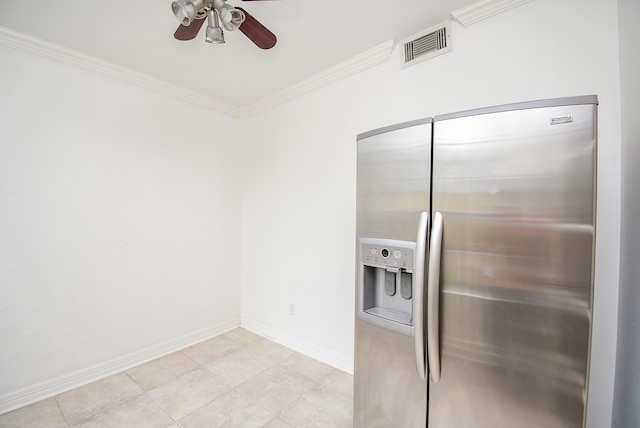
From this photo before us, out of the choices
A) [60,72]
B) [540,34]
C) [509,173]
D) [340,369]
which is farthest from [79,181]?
[540,34]

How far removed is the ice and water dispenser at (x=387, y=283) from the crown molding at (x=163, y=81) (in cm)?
157

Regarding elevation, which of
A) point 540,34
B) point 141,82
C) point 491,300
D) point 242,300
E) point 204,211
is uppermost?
point 141,82

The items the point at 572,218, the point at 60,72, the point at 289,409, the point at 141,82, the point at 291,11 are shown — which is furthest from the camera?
the point at 141,82

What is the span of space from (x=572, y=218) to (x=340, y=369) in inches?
79.4

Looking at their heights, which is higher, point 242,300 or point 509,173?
point 509,173

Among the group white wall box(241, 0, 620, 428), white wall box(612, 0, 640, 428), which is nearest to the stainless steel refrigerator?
white wall box(612, 0, 640, 428)

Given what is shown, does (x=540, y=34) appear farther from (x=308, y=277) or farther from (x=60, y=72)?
(x=60, y=72)

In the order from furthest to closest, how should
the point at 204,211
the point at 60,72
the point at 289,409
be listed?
1. the point at 204,211
2. the point at 60,72
3. the point at 289,409

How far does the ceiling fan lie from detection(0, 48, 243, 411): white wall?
4.23ft

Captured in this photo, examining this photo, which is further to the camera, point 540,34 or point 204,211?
point 204,211

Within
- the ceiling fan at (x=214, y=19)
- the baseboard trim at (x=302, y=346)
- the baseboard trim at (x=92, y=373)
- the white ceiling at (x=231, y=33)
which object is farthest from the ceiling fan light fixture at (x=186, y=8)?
the baseboard trim at (x=92, y=373)

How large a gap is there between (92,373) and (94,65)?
2.53 m

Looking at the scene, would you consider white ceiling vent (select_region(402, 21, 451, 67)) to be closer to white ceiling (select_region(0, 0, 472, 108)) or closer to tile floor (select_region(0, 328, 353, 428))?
white ceiling (select_region(0, 0, 472, 108))

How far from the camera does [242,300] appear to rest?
3.14 m
